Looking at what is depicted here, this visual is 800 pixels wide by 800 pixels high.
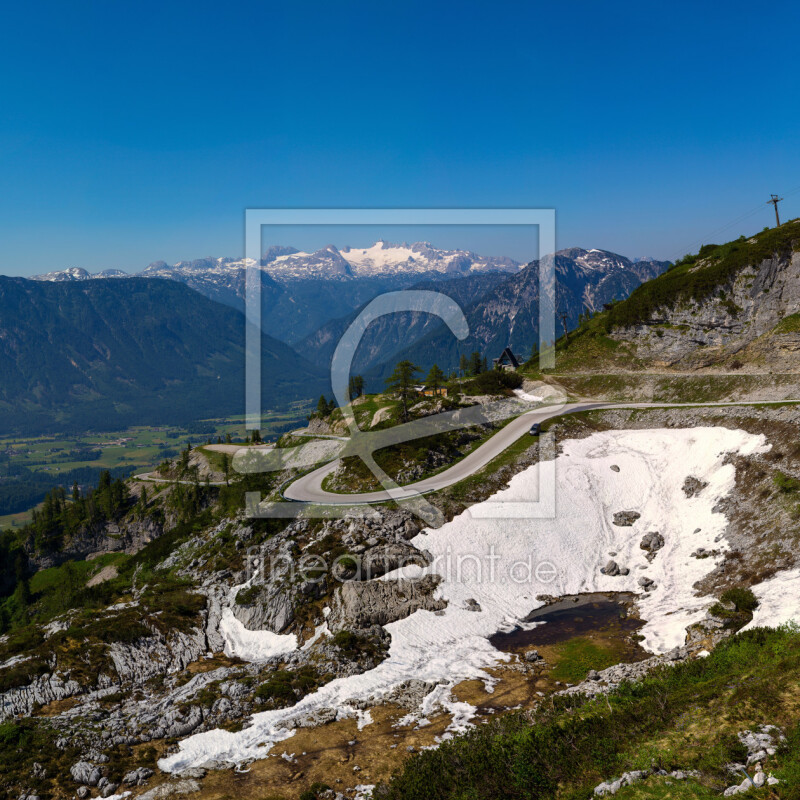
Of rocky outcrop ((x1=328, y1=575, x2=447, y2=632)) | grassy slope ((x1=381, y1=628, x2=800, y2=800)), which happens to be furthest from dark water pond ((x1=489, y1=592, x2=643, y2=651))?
grassy slope ((x1=381, y1=628, x2=800, y2=800))

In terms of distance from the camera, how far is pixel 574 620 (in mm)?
37594

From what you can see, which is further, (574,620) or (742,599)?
(574,620)

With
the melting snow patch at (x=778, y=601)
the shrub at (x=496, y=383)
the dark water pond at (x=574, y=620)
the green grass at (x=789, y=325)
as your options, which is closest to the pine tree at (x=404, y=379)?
the shrub at (x=496, y=383)

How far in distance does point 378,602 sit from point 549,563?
48.8ft

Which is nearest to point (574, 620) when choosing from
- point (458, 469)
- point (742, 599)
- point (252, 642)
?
point (742, 599)

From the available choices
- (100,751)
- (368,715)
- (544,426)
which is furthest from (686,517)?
(100,751)

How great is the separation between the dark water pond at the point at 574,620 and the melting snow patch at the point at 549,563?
980 millimetres

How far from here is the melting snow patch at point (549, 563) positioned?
30.8 metres

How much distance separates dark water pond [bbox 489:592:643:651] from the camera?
35.5 metres

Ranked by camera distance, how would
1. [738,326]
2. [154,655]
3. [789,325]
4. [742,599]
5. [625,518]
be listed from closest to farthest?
[742,599] → [154,655] → [625,518] → [789,325] → [738,326]

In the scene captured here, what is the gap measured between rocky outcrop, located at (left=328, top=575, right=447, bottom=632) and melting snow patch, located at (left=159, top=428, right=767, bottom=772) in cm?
83

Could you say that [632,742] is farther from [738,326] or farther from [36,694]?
[738,326]

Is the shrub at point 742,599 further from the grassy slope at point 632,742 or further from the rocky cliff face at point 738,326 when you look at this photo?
the rocky cliff face at point 738,326

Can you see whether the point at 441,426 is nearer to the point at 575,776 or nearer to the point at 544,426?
the point at 544,426
